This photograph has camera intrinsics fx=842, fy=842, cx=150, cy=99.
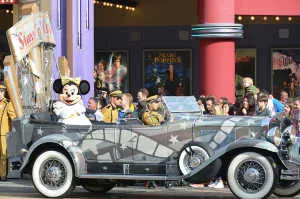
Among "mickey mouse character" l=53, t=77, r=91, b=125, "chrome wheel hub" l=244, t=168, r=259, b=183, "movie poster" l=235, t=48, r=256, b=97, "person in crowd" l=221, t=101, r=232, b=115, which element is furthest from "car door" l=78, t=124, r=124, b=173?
"movie poster" l=235, t=48, r=256, b=97

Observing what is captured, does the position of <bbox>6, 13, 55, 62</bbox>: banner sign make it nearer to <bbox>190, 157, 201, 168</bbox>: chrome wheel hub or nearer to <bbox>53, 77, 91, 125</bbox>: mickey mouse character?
<bbox>53, 77, 91, 125</bbox>: mickey mouse character

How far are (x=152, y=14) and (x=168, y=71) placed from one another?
1.62 meters

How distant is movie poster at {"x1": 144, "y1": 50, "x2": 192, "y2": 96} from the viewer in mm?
23000

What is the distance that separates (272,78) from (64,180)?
11675 mm

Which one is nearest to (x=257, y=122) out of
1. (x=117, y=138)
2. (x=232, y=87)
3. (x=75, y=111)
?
(x=117, y=138)

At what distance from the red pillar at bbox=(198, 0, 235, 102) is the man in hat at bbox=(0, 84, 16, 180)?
441 cm

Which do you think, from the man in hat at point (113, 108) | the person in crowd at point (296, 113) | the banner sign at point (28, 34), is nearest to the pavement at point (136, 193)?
the man in hat at point (113, 108)

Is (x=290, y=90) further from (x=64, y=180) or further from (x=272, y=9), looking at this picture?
(x=64, y=180)

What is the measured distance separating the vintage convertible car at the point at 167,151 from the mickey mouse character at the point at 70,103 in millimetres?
263

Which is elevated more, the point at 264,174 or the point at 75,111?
the point at 75,111

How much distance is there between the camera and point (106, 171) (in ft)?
37.8

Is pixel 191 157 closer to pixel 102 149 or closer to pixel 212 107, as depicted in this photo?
pixel 102 149

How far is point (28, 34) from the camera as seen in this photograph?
14492mm

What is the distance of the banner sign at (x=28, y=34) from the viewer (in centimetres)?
1406
